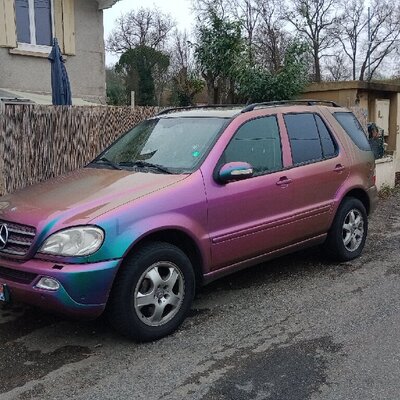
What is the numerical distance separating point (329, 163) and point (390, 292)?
1449 mm

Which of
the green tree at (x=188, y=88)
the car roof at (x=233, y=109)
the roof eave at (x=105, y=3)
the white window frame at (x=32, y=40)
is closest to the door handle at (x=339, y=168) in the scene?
the car roof at (x=233, y=109)

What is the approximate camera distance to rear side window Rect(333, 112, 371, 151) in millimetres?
6020

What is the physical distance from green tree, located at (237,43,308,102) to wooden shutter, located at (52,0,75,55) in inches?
181

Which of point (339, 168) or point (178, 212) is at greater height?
point (339, 168)

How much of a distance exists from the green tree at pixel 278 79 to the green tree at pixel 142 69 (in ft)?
52.1

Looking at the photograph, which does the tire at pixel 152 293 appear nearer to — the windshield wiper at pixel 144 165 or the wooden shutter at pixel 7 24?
the windshield wiper at pixel 144 165

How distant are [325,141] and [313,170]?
0.53 m

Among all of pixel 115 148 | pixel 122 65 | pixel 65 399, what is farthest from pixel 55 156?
pixel 122 65

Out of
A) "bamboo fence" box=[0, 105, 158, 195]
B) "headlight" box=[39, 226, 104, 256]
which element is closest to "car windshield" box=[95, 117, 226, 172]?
"headlight" box=[39, 226, 104, 256]

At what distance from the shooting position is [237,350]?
3838 mm

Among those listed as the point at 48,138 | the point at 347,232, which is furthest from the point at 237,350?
the point at 48,138

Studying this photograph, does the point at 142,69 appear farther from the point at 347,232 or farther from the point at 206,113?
the point at 206,113

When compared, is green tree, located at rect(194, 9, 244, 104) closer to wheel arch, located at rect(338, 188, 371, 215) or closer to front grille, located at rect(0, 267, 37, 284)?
wheel arch, located at rect(338, 188, 371, 215)

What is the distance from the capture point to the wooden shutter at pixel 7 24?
10008 mm
